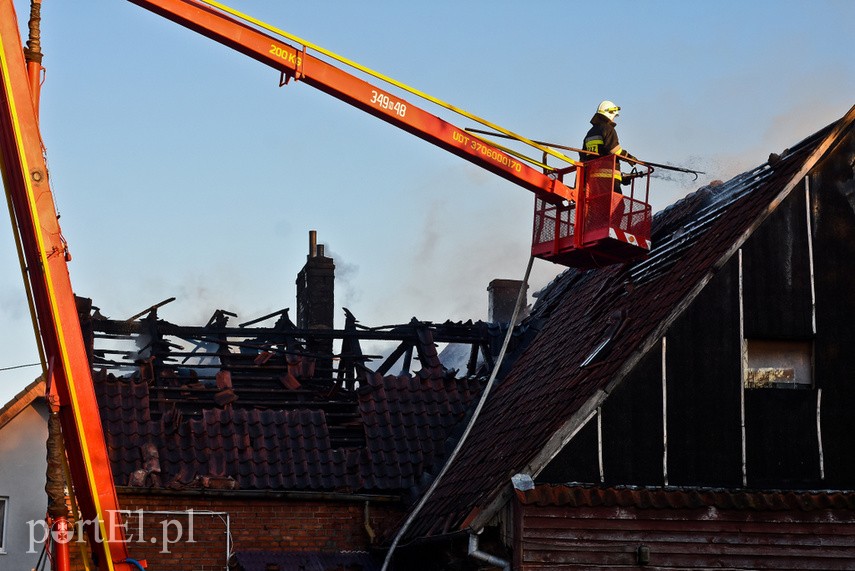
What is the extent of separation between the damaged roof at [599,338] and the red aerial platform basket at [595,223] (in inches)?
22.6

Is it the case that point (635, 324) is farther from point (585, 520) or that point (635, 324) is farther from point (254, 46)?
point (254, 46)

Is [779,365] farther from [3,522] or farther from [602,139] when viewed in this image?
[3,522]

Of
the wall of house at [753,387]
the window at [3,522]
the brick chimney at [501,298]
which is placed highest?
Answer: the brick chimney at [501,298]

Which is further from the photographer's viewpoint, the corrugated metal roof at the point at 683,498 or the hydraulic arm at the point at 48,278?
the corrugated metal roof at the point at 683,498

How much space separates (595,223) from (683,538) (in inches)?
174

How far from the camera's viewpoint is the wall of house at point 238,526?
18750 millimetres

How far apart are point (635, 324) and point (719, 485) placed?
2314 millimetres

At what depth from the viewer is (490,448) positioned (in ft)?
59.6

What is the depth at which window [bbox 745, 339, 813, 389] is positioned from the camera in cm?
1614

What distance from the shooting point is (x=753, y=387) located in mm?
15953

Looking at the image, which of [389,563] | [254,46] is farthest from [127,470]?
[254,46]

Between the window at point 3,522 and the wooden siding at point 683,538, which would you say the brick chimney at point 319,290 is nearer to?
the window at point 3,522

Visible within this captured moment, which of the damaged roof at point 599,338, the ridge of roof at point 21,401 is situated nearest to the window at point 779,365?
the damaged roof at point 599,338

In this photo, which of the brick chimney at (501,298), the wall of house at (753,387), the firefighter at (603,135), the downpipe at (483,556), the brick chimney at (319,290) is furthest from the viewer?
the brick chimney at (501,298)
